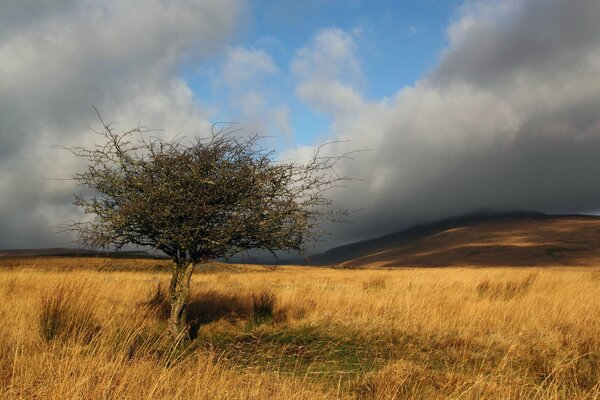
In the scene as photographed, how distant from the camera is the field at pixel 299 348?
3.70 metres

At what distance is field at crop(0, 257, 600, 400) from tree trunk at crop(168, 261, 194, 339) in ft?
1.20

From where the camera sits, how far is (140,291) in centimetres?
1378

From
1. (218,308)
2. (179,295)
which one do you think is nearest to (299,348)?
(179,295)

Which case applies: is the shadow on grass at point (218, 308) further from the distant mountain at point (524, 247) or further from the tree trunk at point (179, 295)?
the distant mountain at point (524, 247)

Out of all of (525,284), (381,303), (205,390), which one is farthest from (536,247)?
(205,390)

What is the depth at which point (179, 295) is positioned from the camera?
779 cm

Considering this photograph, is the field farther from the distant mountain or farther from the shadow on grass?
the distant mountain

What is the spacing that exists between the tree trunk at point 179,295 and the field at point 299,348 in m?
0.37

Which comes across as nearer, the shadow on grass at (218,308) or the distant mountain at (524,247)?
the shadow on grass at (218,308)

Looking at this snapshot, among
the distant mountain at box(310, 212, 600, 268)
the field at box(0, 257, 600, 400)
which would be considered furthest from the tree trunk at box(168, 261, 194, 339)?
the distant mountain at box(310, 212, 600, 268)

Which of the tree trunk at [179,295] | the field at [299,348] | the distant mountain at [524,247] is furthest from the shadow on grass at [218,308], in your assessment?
the distant mountain at [524,247]

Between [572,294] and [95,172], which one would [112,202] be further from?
[572,294]

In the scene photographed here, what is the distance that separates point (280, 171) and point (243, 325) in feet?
13.9

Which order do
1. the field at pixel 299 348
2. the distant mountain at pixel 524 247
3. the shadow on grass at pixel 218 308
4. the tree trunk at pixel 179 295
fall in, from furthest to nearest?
the distant mountain at pixel 524 247, the shadow on grass at pixel 218 308, the tree trunk at pixel 179 295, the field at pixel 299 348
